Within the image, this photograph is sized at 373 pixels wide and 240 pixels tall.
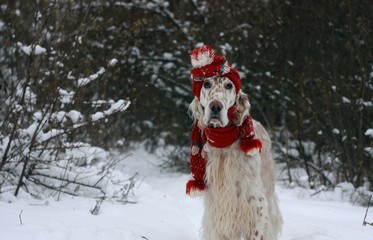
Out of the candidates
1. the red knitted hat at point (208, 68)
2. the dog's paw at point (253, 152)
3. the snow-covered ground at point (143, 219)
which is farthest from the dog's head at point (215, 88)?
the snow-covered ground at point (143, 219)

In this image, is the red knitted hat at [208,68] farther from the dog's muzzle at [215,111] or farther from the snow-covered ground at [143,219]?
the snow-covered ground at [143,219]

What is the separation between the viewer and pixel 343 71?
6.69 meters

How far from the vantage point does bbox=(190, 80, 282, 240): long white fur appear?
3102 mm

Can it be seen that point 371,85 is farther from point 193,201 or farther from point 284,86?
point 193,201

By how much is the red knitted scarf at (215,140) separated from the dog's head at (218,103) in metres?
0.04

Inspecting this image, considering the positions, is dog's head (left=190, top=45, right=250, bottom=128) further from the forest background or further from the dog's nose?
the forest background

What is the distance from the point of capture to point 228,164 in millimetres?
3107

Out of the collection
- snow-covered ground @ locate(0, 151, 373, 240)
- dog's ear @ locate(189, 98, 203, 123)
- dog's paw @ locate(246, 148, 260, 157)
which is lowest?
snow-covered ground @ locate(0, 151, 373, 240)

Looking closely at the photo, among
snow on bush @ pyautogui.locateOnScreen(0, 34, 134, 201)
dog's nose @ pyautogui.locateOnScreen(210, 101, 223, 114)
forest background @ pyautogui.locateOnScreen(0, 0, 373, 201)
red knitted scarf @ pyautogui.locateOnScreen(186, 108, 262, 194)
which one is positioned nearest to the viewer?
dog's nose @ pyautogui.locateOnScreen(210, 101, 223, 114)

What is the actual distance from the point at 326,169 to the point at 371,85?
1474 millimetres

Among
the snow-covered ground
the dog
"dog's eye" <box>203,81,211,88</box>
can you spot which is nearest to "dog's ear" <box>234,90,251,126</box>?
the dog

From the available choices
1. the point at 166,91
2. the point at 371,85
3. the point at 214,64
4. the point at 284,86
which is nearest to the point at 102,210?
the point at 214,64

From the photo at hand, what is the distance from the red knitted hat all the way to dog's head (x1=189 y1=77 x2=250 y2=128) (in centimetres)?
3

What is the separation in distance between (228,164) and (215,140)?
18 cm
